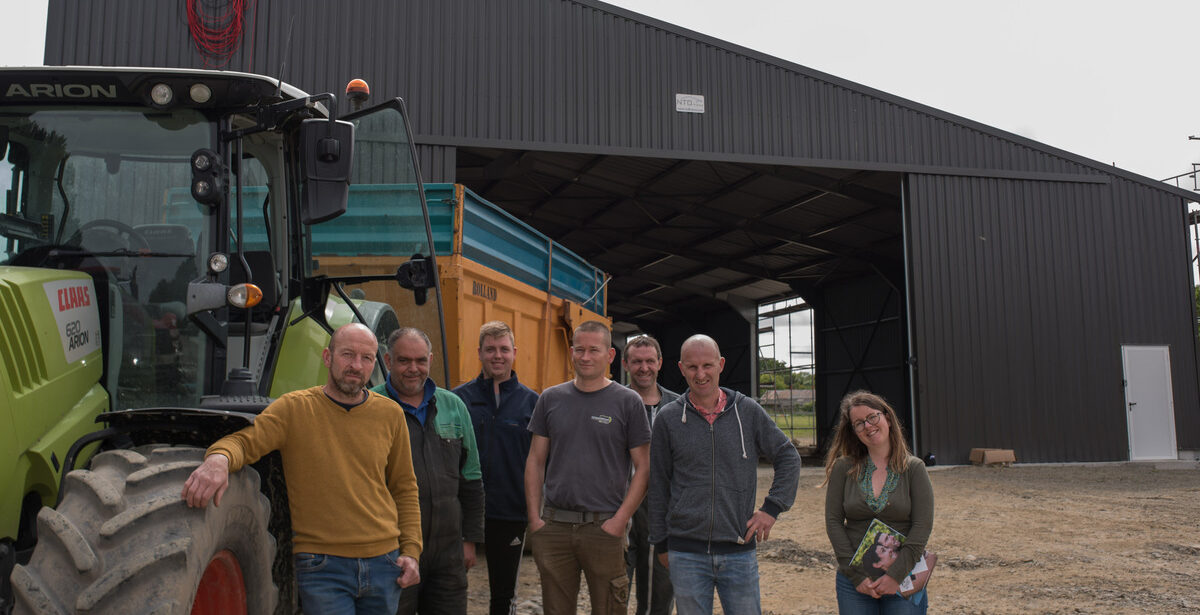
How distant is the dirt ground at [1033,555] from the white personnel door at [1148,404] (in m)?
4.22

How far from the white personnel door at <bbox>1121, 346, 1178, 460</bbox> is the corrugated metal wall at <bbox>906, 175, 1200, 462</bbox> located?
0.19 m

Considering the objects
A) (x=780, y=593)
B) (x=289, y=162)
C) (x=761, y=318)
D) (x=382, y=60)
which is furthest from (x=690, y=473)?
(x=761, y=318)

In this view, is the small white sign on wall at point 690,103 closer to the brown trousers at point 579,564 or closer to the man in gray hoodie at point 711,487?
the man in gray hoodie at point 711,487

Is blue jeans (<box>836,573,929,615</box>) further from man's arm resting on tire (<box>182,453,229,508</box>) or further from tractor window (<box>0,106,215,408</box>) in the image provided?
tractor window (<box>0,106,215,408</box>)

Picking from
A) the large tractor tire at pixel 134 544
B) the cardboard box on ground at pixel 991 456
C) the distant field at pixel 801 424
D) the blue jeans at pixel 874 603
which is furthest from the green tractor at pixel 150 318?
the distant field at pixel 801 424

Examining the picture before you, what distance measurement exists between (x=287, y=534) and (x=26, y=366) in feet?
3.35

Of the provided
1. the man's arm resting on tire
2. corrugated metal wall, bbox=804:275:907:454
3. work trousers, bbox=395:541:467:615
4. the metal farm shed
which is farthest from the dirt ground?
corrugated metal wall, bbox=804:275:907:454

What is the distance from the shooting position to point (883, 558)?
345 centimetres

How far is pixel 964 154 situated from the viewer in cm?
1594

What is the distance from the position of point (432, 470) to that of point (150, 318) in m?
1.22

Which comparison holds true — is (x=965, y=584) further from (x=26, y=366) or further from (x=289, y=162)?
(x=26, y=366)

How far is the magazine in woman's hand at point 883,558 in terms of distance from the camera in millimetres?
3410

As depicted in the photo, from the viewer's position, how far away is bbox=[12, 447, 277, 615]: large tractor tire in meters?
2.29

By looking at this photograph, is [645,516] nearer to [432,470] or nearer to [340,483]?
[432,470]
